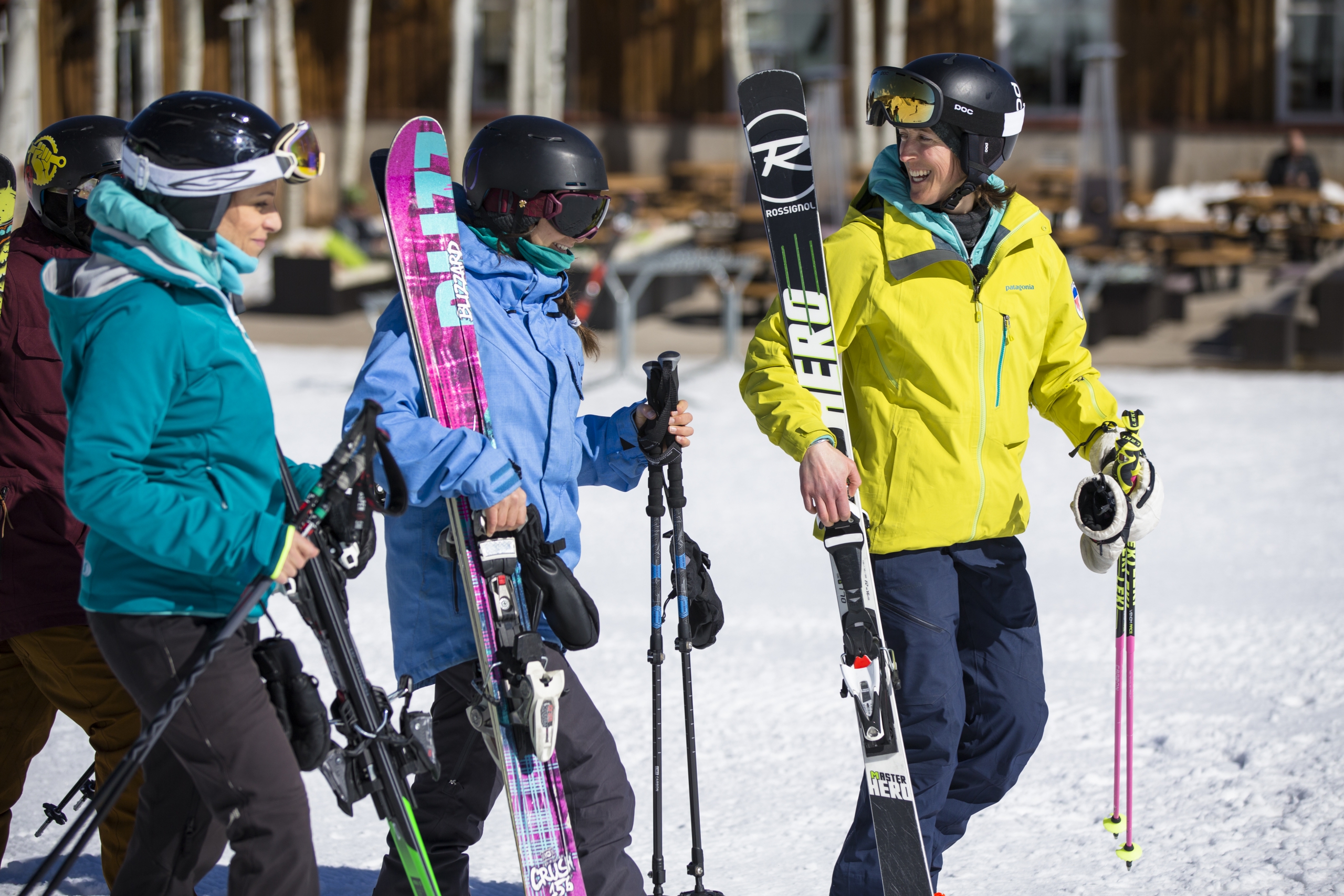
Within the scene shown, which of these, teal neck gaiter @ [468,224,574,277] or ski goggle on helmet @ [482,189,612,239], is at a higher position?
ski goggle on helmet @ [482,189,612,239]

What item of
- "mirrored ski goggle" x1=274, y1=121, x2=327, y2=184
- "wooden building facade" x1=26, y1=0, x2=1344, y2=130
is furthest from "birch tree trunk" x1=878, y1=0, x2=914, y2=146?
"mirrored ski goggle" x1=274, y1=121, x2=327, y2=184

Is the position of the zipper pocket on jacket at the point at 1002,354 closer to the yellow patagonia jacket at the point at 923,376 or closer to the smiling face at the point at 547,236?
the yellow patagonia jacket at the point at 923,376

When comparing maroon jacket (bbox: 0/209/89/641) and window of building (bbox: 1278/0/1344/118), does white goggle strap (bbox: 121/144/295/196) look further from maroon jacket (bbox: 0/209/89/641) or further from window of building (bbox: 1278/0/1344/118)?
window of building (bbox: 1278/0/1344/118)

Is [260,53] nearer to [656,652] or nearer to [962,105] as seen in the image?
[962,105]

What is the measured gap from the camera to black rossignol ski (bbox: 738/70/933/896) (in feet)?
9.24

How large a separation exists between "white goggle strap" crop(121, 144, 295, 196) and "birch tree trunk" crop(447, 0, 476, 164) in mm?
16316

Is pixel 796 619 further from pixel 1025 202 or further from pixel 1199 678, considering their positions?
pixel 1025 202

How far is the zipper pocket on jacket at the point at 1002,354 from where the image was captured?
Answer: 115 inches

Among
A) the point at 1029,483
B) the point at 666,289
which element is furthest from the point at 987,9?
the point at 1029,483

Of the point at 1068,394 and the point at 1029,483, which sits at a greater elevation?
the point at 1068,394

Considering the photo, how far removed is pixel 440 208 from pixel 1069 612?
11.1 ft

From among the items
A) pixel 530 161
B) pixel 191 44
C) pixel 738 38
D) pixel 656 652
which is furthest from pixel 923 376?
pixel 738 38

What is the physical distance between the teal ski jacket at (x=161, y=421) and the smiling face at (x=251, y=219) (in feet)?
0.11

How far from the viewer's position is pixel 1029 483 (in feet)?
24.0
